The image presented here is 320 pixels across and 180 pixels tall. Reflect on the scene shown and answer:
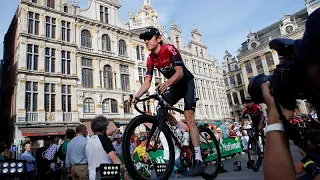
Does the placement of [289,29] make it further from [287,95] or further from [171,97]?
[287,95]

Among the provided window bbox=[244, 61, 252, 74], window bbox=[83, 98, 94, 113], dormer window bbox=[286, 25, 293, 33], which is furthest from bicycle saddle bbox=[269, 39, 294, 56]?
window bbox=[244, 61, 252, 74]

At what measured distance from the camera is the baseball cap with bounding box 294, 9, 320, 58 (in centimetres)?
107

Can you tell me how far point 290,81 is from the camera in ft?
4.26

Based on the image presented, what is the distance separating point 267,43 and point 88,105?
40580mm

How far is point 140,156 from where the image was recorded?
385 cm

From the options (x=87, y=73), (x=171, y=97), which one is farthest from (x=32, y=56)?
(x=171, y=97)

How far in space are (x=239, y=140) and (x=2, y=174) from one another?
594 inches

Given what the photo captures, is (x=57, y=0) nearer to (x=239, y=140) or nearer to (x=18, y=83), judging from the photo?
(x=18, y=83)

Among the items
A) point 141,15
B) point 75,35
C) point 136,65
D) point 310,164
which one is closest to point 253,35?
point 141,15

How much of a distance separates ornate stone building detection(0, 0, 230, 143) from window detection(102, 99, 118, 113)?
0.39 ft

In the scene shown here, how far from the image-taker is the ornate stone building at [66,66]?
69.3 ft

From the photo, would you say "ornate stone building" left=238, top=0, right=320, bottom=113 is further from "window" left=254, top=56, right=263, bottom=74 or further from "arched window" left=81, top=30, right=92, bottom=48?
"arched window" left=81, top=30, right=92, bottom=48

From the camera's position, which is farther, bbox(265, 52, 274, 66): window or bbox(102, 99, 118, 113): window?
bbox(265, 52, 274, 66): window

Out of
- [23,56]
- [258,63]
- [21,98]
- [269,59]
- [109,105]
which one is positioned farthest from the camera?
[258,63]
